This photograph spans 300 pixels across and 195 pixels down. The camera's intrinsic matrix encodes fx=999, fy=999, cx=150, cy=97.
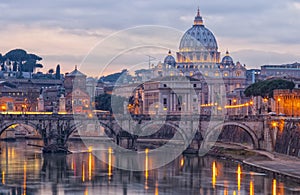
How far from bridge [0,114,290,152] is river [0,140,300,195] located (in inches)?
202

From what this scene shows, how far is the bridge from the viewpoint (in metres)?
89.6

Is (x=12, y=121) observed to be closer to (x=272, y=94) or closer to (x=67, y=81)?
(x=272, y=94)

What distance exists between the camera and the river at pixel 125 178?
209 feet

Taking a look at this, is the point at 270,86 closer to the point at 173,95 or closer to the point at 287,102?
the point at 287,102

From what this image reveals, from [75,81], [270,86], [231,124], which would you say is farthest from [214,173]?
[75,81]

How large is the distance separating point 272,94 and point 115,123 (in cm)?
2678

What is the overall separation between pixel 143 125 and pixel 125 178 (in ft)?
93.5

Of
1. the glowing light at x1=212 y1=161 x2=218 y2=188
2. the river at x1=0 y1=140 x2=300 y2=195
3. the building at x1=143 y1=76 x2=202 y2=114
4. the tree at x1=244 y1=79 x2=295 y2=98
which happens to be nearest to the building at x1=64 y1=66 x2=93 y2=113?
the building at x1=143 y1=76 x2=202 y2=114

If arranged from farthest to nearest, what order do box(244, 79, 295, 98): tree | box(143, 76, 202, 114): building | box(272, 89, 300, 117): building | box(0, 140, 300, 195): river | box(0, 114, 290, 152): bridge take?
box(143, 76, 202, 114): building
box(244, 79, 295, 98): tree
box(272, 89, 300, 117): building
box(0, 114, 290, 152): bridge
box(0, 140, 300, 195): river

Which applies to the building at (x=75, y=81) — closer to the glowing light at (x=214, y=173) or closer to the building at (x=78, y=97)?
the building at (x=78, y=97)

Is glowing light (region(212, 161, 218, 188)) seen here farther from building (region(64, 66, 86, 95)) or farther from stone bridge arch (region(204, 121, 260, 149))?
building (region(64, 66, 86, 95))

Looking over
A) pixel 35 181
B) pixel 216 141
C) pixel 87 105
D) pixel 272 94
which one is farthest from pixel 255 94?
pixel 35 181

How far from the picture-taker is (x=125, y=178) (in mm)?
71125

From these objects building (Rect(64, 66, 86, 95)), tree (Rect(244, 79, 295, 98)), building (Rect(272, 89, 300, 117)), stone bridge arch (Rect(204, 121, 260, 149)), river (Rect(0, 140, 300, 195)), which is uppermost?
building (Rect(64, 66, 86, 95))
